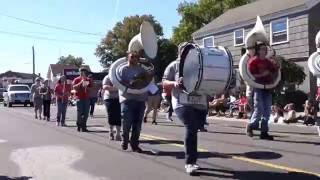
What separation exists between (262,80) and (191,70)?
4.62 metres

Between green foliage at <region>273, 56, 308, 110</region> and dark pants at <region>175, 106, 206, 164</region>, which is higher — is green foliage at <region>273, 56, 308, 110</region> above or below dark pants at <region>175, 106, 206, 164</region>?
above

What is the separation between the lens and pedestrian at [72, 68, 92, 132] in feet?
53.9

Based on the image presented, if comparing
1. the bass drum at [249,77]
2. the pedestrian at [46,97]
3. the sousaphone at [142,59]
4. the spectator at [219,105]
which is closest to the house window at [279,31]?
the spectator at [219,105]

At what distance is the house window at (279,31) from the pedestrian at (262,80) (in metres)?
18.9

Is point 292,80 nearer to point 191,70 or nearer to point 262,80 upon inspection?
point 262,80

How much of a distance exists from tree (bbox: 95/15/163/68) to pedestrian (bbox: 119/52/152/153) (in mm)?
66082

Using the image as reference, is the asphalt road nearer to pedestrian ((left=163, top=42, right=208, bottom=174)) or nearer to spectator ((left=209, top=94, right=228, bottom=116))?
pedestrian ((left=163, top=42, right=208, bottom=174))

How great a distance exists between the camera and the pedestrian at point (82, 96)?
16.4 m

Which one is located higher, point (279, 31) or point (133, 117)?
point (279, 31)

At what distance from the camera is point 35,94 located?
24.1m

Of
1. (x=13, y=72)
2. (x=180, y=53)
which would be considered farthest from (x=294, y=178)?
(x=13, y=72)

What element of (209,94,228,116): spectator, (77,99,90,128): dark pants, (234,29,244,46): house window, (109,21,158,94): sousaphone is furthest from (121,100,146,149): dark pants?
(234,29,244,46): house window

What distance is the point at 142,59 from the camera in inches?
450

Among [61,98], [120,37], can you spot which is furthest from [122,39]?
[61,98]
